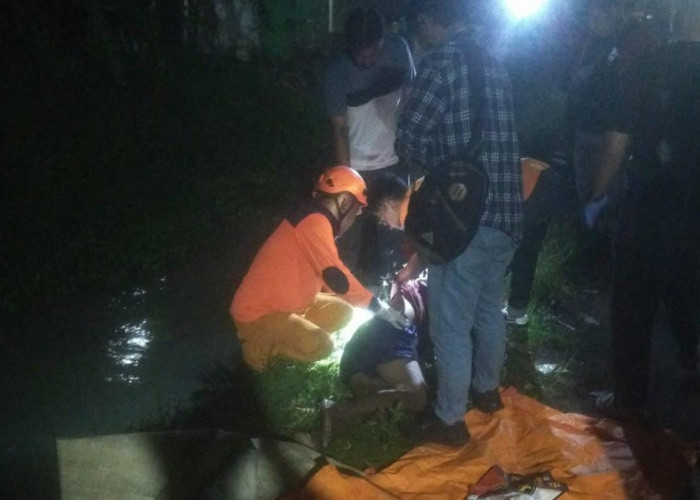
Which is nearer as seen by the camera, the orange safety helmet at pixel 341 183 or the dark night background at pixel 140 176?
the orange safety helmet at pixel 341 183

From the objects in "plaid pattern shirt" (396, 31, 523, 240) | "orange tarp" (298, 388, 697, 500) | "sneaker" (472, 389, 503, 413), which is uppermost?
"plaid pattern shirt" (396, 31, 523, 240)

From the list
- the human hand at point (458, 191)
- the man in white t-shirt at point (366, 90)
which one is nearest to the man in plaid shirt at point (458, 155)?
the human hand at point (458, 191)

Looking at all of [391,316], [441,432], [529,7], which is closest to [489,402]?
[441,432]

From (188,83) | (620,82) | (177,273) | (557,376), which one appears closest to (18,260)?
(177,273)

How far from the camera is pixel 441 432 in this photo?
3.07m

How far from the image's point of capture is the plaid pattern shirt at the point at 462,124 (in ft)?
8.52

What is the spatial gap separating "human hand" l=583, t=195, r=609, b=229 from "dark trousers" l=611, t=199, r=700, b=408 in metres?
0.74

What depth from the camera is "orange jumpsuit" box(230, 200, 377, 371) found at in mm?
3367

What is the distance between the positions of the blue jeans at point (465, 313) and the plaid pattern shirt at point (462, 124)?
0.13 metres

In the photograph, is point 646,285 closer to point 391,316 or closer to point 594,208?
point 594,208

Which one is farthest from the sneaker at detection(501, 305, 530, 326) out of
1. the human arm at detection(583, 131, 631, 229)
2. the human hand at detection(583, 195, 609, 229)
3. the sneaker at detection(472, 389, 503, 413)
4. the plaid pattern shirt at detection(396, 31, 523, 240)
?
the plaid pattern shirt at detection(396, 31, 523, 240)

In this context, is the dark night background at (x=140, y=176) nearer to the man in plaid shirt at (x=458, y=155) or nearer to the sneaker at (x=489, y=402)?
the man in plaid shirt at (x=458, y=155)

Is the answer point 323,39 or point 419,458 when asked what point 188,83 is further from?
point 419,458

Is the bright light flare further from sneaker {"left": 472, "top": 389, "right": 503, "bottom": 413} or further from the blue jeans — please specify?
sneaker {"left": 472, "top": 389, "right": 503, "bottom": 413}
